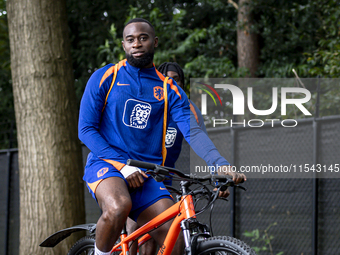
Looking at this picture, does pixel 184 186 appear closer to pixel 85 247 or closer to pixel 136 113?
pixel 136 113

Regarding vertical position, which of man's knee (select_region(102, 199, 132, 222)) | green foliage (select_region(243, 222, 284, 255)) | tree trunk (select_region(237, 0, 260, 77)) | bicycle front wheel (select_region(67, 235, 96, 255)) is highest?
tree trunk (select_region(237, 0, 260, 77))

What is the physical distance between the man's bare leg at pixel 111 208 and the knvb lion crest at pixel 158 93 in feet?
2.10

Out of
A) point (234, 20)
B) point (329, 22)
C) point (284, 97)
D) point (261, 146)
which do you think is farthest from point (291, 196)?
point (234, 20)

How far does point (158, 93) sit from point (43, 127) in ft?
7.01

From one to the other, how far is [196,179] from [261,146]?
132 inches

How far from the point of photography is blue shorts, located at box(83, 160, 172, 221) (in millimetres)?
2676

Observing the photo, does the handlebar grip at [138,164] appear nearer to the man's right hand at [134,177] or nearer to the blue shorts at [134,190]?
the man's right hand at [134,177]

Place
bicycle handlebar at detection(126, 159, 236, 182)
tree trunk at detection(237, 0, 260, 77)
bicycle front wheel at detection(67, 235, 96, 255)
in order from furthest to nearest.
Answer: tree trunk at detection(237, 0, 260, 77), bicycle front wheel at detection(67, 235, 96, 255), bicycle handlebar at detection(126, 159, 236, 182)

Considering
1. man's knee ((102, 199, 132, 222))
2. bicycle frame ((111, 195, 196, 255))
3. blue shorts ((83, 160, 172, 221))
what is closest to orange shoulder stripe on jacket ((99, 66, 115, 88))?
blue shorts ((83, 160, 172, 221))

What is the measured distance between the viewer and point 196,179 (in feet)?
7.94

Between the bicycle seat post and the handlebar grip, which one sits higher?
the handlebar grip

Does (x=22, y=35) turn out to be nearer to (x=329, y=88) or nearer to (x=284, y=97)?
(x=284, y=97)

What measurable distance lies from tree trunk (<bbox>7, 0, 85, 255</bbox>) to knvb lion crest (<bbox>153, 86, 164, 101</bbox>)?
6.74 feet

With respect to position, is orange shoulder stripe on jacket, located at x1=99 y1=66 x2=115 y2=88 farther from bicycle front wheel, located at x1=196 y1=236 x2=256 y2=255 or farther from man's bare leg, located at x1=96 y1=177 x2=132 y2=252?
bicycle front wheel, located at x1=196 y1=236 x2=256 y2=255
